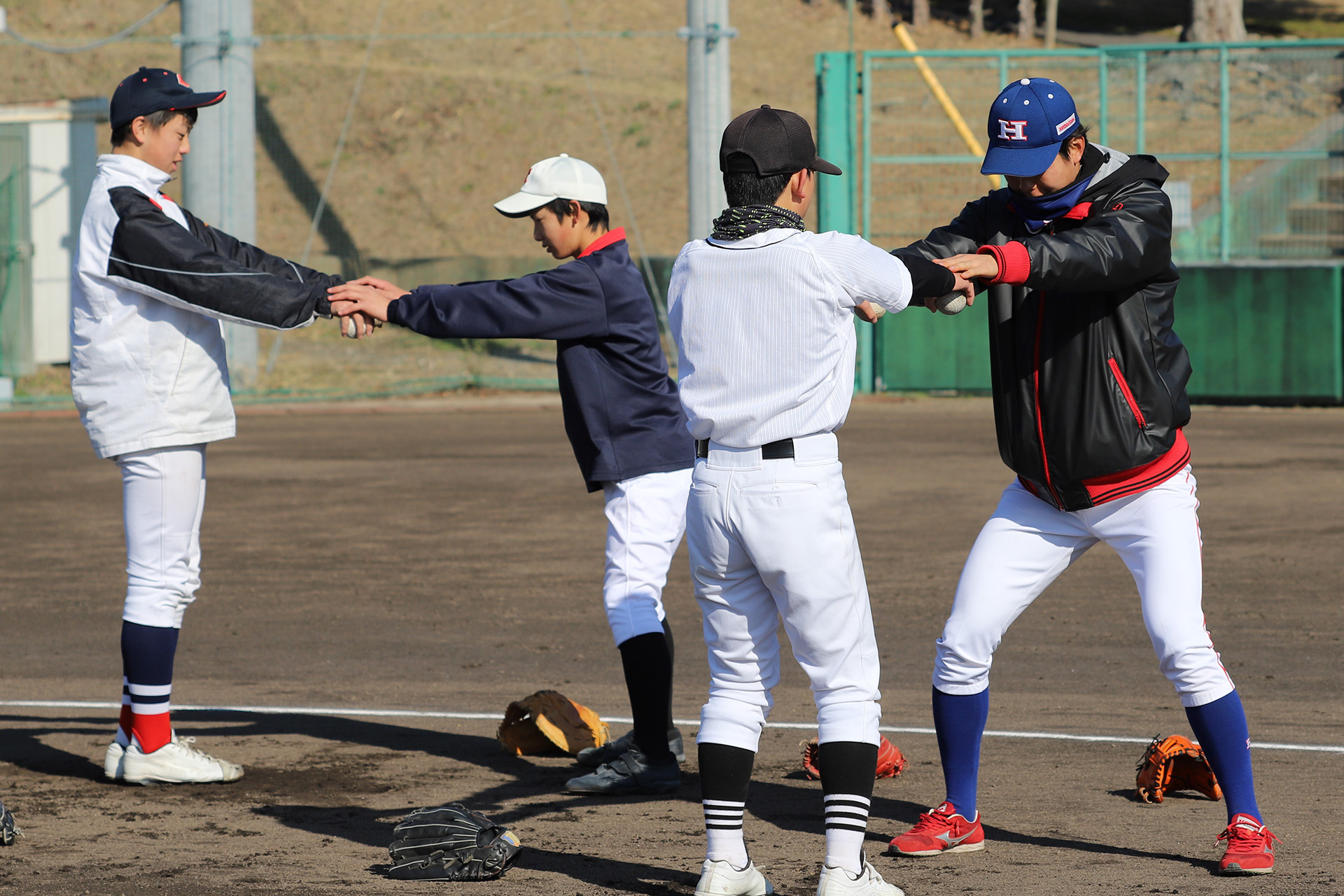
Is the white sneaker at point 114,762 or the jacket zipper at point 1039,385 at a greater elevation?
the jacket zipper at point 1039,385

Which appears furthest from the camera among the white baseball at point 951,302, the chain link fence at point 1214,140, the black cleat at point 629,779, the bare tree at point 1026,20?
the bare tree at point 1026,20

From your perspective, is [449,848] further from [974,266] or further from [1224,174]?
[1224,174]

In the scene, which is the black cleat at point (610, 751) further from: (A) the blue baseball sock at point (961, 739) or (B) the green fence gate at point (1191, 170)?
(B) the green fence gate at point (1191, 170)

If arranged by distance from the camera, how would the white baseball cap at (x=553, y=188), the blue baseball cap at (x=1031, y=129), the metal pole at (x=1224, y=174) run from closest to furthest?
the blue baseball cap at (x=1031, y=129), the white baseball cap at (x=553, y=188), the metal pole at (x=1224, y=174)

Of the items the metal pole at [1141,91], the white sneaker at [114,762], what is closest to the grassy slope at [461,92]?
the metal pole at [1141,91]

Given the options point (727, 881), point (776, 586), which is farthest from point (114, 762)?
point (776, 586)

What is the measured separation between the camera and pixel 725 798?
420 cm

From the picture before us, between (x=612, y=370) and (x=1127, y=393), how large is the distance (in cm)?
183

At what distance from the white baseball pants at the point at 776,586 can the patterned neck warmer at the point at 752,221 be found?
1.80 feet

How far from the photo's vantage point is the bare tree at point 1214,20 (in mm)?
42219

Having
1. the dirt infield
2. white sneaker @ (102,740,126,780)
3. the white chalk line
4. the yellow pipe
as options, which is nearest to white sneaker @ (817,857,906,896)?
the dirt infield

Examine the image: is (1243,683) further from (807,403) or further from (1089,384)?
(807,403)

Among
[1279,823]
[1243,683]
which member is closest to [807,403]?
[1279,823]

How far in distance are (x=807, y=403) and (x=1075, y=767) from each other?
2.38 m
